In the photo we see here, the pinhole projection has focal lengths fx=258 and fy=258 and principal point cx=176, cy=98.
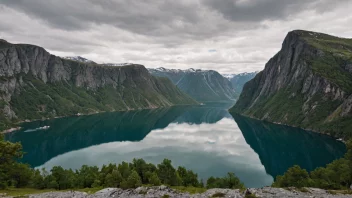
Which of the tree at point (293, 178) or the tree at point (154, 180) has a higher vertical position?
the tree at point (154, 180)

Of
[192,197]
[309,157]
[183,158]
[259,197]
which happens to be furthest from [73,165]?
[309,157]

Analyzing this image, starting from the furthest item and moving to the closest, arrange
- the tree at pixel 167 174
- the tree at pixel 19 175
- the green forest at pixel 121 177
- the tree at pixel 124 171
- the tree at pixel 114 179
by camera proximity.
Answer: the tree at pixel 167 174, the tree at pixel 124 171, the tree at pixel 114 179, the tree at pixel 19 175, the green forest at pixel 121 177

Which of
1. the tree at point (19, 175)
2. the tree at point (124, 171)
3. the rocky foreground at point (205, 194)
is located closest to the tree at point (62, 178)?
the tree at point (19, 175)

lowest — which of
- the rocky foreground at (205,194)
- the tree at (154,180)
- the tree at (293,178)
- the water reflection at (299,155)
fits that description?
the water reflection at (299,155)

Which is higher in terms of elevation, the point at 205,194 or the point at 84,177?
the point at 205,194

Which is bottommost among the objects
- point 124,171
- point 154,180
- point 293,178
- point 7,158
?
point 293,178

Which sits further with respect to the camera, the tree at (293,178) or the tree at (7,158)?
the tree at (293,178)

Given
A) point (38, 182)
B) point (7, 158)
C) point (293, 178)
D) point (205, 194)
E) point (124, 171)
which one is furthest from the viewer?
point (293, 178)

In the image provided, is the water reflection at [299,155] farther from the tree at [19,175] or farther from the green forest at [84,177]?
the tree at [19,175]

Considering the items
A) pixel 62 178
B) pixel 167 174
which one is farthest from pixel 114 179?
pixel 167 174

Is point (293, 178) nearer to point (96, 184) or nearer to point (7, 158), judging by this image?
point (96, 184)

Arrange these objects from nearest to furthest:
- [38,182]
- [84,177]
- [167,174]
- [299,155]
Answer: [38,182] < [84,177] < [167,174] < [299,155]
